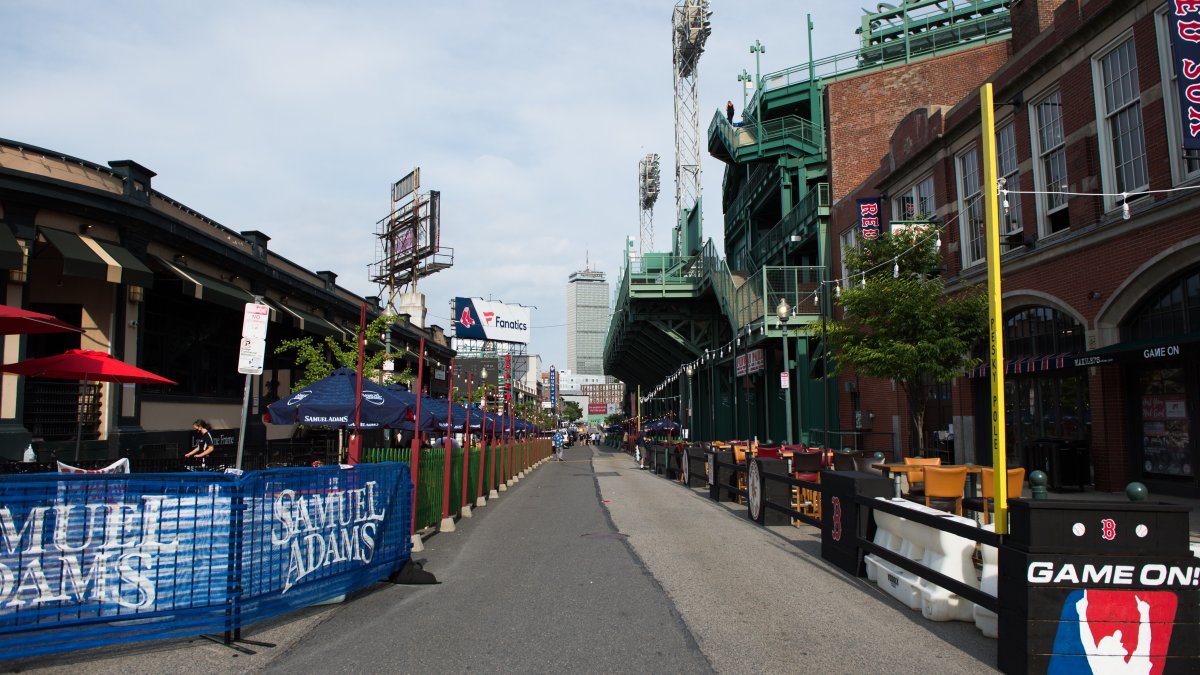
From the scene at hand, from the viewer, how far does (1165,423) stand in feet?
46.5

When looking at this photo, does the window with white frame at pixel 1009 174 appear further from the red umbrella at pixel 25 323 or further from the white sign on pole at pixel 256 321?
the red umbrella at pixel 25 323

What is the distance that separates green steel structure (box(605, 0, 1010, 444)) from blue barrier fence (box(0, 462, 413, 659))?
63.2ft

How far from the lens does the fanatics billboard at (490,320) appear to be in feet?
257

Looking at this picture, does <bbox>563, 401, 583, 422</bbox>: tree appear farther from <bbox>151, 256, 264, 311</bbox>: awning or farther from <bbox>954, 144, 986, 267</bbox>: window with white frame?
<bbox>151, 256, 264, 311</bbox>: awning

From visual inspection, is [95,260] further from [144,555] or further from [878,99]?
[878,99]

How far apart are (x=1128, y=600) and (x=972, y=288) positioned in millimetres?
14735

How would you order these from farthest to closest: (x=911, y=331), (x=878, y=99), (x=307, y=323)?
(x=878, y=99)
(x=307, y=323)
(x=911, y=331)

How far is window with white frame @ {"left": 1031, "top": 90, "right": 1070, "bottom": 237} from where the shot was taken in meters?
16.7

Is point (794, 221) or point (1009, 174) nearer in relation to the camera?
point (1009, 174)

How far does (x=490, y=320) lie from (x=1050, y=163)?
69719 millimetres

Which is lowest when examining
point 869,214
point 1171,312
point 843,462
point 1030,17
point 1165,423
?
point 843,462

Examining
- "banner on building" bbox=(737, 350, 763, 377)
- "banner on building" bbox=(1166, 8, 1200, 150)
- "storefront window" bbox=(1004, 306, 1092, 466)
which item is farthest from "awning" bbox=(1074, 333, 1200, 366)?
"banner on building" bbox=(737, 350, 763, 377)

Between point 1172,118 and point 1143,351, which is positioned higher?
point 1172,118

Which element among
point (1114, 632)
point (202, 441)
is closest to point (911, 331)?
point (1114, 632)
